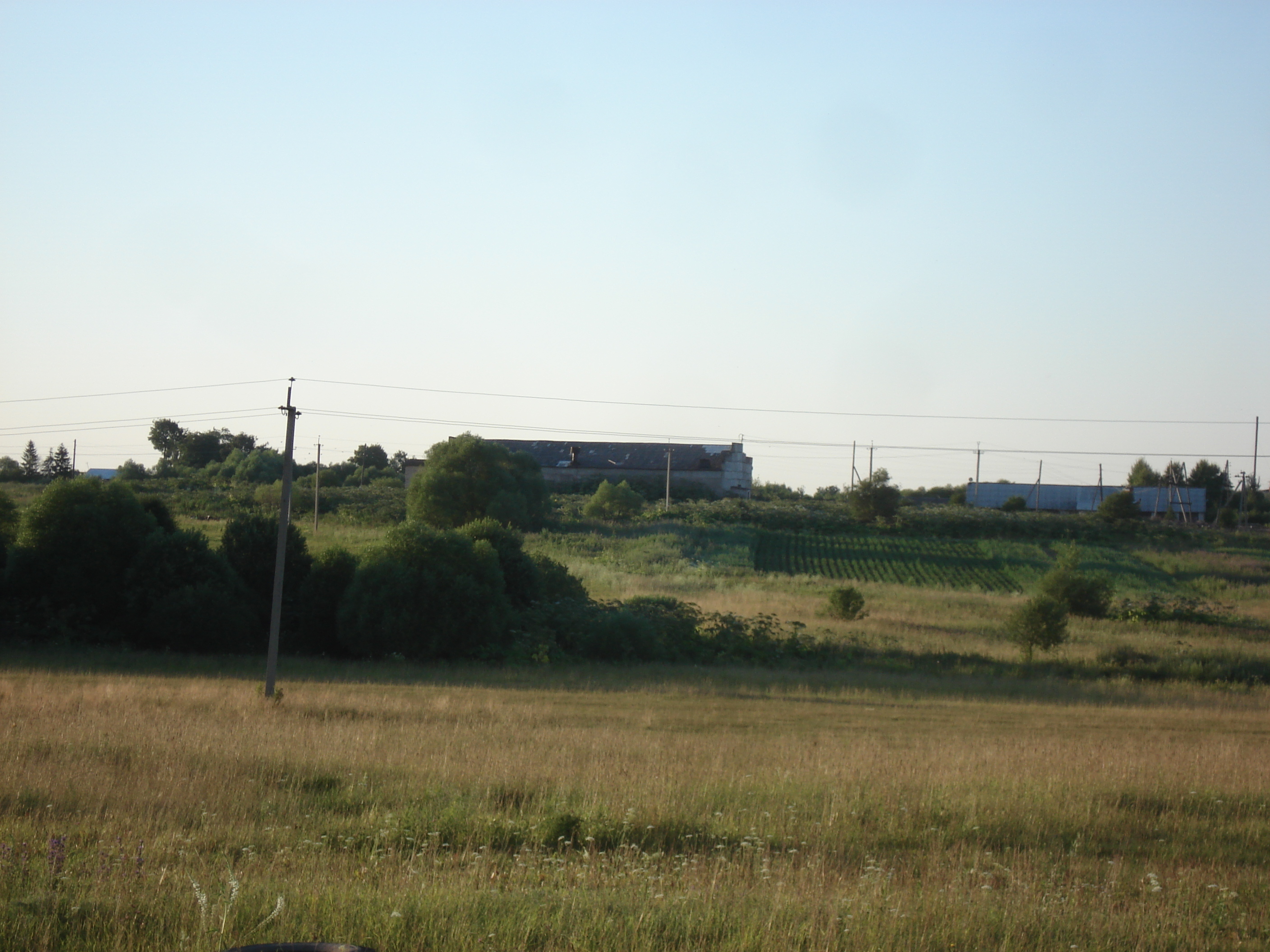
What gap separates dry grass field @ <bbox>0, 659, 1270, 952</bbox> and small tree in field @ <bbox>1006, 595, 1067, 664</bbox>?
16.7 meters

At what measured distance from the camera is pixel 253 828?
8.15 metres

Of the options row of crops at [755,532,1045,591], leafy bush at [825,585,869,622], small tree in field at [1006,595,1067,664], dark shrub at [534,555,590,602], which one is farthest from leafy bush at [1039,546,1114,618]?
dark shrub at [534,555,590,602]

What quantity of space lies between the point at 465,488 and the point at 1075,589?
4160 cm

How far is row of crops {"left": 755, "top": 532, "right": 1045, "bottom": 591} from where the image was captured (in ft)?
221

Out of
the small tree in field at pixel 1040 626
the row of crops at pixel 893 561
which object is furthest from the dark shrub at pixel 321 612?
the row of crops at pixel 893 561

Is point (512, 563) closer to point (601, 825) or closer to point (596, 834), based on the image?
point (601, 825)

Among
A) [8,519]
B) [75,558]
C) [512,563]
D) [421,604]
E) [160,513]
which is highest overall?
[160,513]

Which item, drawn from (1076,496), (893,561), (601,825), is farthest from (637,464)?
(601,825)

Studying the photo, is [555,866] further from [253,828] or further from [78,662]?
[78,662]

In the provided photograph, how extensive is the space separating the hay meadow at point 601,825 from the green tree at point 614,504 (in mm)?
62009

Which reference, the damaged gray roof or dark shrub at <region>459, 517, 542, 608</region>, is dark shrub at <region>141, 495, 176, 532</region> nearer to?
dark shrub at <region>459, 517, 542, 608</region>

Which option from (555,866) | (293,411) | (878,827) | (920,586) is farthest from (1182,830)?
(920,586)

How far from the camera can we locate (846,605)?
42750 mm

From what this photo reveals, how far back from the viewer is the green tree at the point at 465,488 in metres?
68.8
